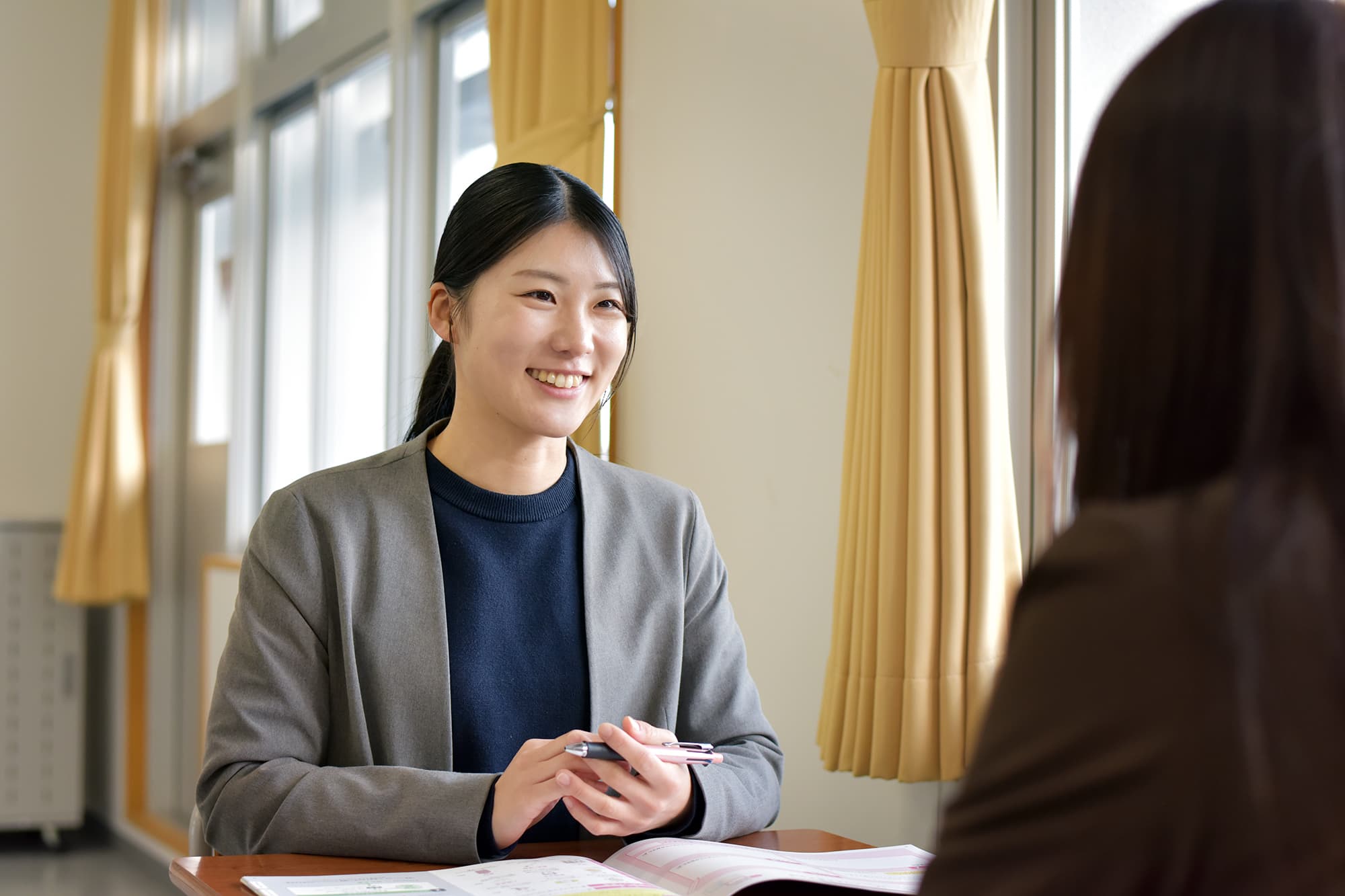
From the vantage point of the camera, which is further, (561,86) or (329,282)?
(329,282)

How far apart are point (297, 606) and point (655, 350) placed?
1.30 meters

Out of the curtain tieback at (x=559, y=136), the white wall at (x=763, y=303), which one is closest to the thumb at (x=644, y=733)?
the white wall at (x=763, y=303)

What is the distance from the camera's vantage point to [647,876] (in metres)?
1.14

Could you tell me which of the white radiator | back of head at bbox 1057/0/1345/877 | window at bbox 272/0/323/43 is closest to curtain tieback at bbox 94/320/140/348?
the white radiator

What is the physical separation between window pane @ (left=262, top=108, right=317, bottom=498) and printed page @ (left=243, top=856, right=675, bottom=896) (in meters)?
3.40

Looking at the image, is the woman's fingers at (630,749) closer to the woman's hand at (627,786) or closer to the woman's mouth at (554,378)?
the woman's hand at (627,786)

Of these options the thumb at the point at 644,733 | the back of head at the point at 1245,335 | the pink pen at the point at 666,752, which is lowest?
the pink pen at the point at 666,752

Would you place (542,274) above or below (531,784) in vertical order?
above

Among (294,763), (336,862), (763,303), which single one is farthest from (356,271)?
(336,862)

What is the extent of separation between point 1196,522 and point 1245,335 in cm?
9

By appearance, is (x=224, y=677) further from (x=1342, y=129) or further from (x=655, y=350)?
(x=655, y=350)

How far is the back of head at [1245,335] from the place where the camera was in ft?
1.59

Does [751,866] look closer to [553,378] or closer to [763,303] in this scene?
[553,378]

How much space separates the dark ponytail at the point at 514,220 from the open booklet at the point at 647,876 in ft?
2.33
